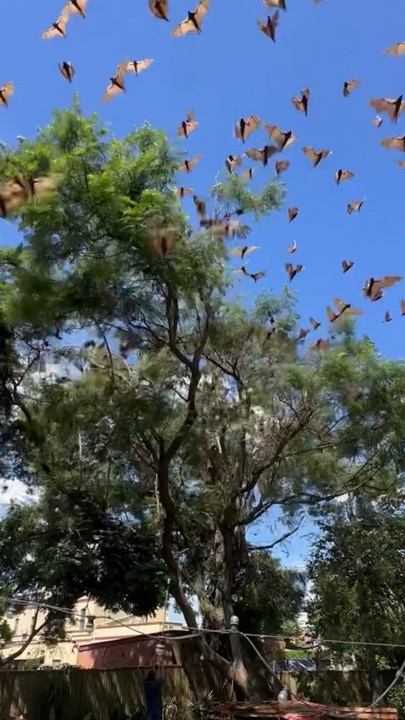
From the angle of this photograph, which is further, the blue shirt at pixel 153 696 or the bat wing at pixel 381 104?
the blue shirt at pixel 153 696

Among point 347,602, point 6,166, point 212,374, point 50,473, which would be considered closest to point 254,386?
point 212,374

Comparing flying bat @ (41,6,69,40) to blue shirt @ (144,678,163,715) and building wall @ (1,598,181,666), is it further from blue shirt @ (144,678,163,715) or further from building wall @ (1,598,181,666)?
building wall @ (1,598,181,666)

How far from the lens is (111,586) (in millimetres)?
7605

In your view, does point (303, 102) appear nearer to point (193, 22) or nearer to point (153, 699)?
point (193, 22)

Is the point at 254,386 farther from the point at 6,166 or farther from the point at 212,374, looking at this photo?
the point at 6,166

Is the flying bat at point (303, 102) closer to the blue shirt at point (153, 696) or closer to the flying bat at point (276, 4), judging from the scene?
the flying bat at point (276, 4)

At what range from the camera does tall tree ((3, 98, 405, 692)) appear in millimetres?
5383

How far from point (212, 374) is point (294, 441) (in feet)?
4.14

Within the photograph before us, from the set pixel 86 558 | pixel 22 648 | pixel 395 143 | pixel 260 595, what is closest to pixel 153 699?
pixel 86 558

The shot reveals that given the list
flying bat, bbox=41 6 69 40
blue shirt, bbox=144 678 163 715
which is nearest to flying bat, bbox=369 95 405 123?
flying bat, bbox=41 6 69 40

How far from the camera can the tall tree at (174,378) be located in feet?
17.7

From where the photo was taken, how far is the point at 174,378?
269 inches

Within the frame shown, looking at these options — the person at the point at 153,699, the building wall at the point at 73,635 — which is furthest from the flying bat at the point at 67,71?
the building wall at the point at 73,635

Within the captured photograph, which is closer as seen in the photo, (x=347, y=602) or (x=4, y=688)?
(x=4, y=688)
